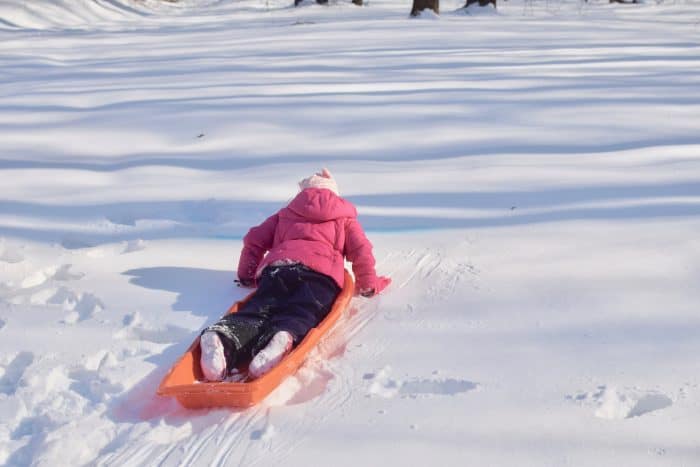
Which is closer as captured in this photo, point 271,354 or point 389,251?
point 271,354

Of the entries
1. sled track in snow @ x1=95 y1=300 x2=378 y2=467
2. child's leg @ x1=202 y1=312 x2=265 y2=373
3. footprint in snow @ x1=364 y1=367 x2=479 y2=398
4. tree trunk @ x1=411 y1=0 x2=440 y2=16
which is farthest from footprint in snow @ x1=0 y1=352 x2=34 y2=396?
tree trunk @ x1=411 y1=0 x2=440 y2=16

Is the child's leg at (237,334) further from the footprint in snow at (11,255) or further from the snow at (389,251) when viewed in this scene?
the footprint in snow at (11,255)

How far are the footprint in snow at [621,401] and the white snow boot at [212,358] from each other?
1096 millimetres

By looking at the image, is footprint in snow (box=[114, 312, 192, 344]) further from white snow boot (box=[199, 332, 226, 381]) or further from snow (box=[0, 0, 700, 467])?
white snow boot (box=[199, 332, 226, 381])

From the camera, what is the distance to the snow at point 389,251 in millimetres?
2197

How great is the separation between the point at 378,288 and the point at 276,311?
463mm

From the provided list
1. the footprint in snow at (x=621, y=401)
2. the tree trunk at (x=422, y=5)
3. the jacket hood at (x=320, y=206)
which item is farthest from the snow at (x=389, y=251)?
the tree trunk at (x=422, y=5)

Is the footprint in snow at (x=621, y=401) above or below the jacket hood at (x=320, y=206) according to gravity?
below

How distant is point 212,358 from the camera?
2500mm

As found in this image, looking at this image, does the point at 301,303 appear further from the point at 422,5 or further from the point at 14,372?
the point at 422,5

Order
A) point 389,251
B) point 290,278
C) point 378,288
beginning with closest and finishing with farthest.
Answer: point 290,278
point 378,288
point 389,251

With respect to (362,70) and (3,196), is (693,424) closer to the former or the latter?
(3,196)

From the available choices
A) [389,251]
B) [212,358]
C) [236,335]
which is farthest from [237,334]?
[389,251]

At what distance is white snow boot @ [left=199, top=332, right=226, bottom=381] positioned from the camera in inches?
98.0
